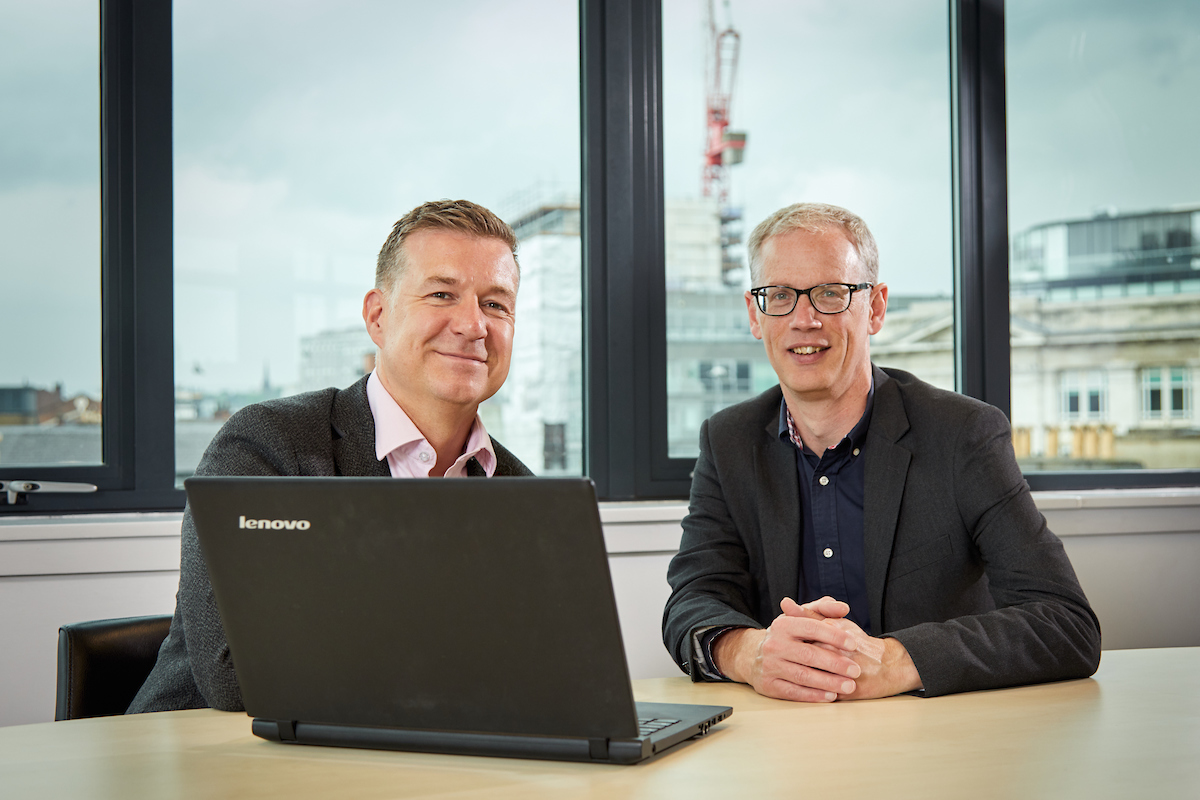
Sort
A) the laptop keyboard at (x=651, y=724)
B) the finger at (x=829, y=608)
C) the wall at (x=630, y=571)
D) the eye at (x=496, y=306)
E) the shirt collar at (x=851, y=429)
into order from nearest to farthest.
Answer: the laptop keyboard at (x=651, y=724), the finger at (x=829, y=608), the eye at (x=496, y=306), the shirt collar at (x=851, y=429), the wall at (x=630, y=571)

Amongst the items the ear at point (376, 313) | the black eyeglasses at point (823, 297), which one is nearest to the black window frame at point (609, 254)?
the black eyeglasses at point (823, 297)

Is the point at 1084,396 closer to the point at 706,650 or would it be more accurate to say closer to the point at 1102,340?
the point at 1102,340

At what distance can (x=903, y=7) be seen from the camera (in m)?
2.96

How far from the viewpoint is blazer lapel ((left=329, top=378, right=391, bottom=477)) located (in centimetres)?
153

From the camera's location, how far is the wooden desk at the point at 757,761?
0.87m

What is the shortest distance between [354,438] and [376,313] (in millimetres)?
261

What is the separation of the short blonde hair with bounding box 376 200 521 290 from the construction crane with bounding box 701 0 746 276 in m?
1.27

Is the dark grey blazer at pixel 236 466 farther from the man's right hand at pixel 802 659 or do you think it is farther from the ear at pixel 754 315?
the ear at pixel 754 315

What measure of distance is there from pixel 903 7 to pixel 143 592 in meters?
2.72

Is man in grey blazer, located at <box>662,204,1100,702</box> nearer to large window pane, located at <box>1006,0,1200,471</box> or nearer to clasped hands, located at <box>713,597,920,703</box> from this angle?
clasped hands, located at <box>713,597,920,703</box>

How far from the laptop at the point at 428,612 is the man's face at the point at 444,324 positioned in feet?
2.24

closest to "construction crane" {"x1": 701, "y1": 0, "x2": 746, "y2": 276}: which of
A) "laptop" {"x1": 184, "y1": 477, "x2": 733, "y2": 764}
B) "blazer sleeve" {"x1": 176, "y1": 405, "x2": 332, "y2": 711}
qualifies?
"blazer sleeve" {"x1": 176, "y1": 405, "x2": 332, "y2": 711}

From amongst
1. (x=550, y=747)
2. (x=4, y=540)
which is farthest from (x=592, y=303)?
(x=550, y=747)

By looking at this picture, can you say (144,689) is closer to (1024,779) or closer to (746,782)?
(746,782)
